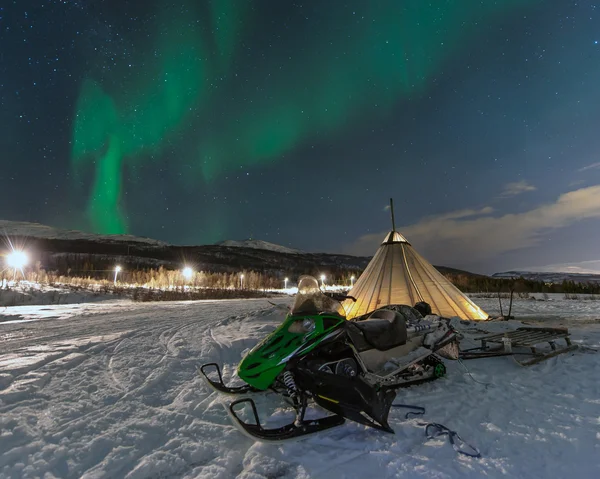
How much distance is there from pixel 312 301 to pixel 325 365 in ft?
2.44

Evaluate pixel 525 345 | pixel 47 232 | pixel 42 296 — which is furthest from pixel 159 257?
pixel 525 345

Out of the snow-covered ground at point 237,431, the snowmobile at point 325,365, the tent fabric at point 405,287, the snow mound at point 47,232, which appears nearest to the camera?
the snow-covered ground at point 237,431

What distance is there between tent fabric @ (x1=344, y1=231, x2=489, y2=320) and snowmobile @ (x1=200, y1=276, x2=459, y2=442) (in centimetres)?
597

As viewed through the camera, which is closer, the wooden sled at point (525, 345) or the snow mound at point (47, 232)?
the wooden sled at point (525, 345)

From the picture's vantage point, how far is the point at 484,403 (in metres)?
3.97

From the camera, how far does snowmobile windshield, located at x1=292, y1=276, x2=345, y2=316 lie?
3.68 m

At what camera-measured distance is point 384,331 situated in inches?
165

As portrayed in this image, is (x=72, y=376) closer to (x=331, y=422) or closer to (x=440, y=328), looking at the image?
(x=331, y=422)

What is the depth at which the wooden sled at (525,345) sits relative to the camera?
19.0 ft

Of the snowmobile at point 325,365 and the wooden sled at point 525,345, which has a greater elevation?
the snowmobile at point 325,365

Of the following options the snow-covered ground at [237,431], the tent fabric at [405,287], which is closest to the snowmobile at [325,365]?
the snow-covered ground at [237,431]

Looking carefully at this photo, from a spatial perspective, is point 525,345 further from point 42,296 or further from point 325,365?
point 42,296

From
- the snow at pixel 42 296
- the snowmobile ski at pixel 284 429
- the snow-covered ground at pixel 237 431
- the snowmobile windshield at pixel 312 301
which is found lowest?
the snow-covered ground at pixel 237 431

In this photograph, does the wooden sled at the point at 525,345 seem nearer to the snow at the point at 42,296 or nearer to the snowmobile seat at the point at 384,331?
the snowmobile seat at the point at 384,331
